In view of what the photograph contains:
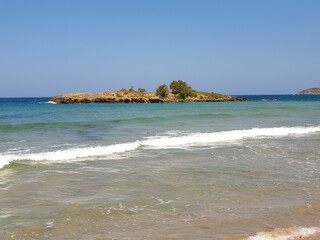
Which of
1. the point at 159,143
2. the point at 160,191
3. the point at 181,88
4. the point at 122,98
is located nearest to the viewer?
the point at 160,191

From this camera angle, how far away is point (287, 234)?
6.54 meters

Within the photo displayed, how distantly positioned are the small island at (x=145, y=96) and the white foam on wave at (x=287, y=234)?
8287 centimetres

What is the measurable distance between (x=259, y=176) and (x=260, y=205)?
3115mm

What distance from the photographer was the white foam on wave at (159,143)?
15.0 m

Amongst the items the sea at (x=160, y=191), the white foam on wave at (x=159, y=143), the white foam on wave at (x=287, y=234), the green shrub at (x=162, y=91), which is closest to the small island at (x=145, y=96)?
the green shrub at (x=162, y=91)

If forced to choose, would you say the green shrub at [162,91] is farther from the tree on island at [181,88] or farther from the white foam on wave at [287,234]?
the white foam on wave at [287,234]

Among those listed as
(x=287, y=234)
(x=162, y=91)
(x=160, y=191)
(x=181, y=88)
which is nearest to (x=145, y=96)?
(x=162, y=91)

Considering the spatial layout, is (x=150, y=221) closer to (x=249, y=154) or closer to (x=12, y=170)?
(x=12, y=170)

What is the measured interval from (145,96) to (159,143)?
238 feet

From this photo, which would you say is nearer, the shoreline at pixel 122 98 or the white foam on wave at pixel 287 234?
the white foam on wave at pixel 287 234

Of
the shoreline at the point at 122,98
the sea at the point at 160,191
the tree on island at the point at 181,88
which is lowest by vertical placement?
the sea at the point at 160,191

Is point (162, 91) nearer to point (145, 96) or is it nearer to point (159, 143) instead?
point (145, 96)

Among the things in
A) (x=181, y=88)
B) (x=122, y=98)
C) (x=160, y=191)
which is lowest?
(x=160, y=191)

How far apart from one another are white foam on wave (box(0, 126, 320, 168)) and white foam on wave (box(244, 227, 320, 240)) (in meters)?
10.0
